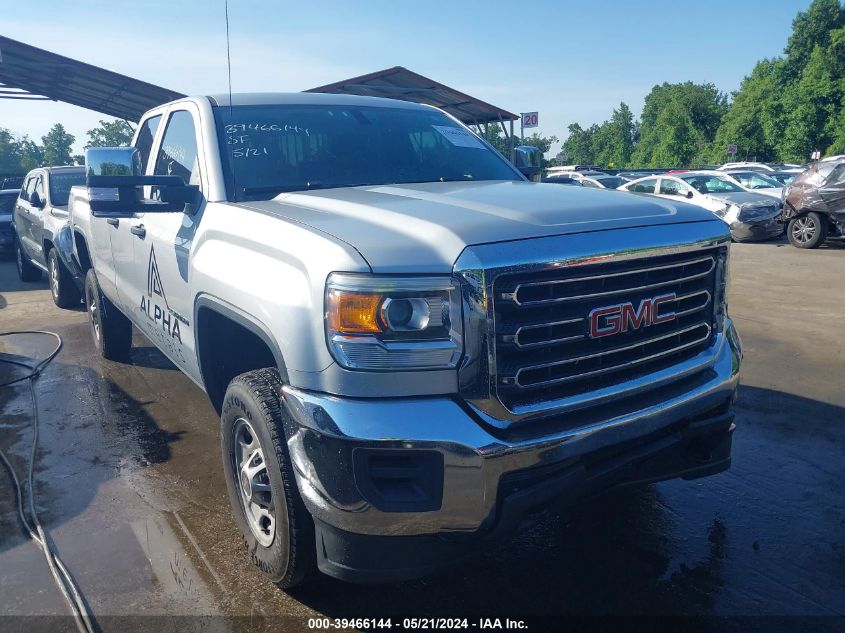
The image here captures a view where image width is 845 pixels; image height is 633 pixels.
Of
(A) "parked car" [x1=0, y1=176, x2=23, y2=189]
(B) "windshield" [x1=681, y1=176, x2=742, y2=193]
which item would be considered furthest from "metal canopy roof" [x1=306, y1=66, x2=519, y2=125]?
(A) "parked car" [x1=0, y1=176, x2=23, y2=189]

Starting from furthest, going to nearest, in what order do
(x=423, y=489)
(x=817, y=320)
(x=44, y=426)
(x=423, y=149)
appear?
1. (x=817, y=320)
2. (x=44, y=426)
3. (x=423, y=149)
4. (x=423, y=489)

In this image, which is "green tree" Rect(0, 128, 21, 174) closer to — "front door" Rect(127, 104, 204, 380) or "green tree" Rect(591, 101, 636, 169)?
"green tree" Rect(591, 101, 636, 169)

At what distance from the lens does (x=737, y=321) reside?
7.55 m

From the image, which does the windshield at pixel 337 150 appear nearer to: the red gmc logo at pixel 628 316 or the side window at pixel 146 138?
the side window at pixel 146 138

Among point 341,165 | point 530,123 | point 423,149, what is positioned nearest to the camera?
point 341,165

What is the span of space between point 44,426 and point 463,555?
152 inches

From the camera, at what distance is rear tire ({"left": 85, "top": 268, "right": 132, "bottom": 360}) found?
6.04 metres

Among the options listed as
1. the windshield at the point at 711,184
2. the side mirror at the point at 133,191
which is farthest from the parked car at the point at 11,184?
the side mirror at the point at 133,191

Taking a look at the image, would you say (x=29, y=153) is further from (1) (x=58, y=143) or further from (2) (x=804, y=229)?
(2) (x=804, y=229)

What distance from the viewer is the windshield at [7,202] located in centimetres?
1541

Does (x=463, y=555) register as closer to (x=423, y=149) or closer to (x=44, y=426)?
(x=423, y=149)

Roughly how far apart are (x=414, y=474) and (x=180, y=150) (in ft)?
8.88

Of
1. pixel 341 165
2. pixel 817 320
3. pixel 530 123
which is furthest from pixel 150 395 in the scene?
pixel 530 123

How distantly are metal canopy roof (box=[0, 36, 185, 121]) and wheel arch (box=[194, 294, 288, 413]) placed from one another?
15.5 metres
